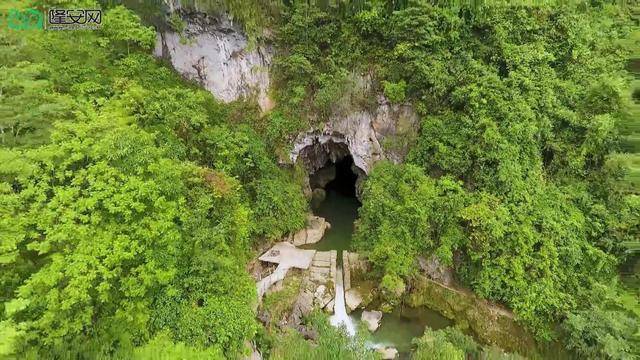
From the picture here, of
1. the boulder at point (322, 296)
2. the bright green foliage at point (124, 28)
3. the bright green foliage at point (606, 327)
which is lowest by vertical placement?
the boulder at point (322, 296)

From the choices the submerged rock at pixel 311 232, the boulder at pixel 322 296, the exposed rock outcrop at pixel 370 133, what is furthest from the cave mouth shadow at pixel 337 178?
the boulder at pixel 322 296

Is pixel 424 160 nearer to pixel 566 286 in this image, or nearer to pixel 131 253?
pixel 566 286

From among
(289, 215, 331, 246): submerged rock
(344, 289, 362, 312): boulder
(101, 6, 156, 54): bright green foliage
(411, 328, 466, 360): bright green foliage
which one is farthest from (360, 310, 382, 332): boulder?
(101, 6, 156, 54): bright green foliage

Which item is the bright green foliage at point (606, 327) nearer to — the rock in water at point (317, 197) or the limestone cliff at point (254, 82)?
the limestone cliff at point (254, 82)

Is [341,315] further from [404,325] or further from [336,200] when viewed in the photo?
[336,200]

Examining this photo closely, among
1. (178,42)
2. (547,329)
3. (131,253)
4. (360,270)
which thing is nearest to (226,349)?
(131,253)

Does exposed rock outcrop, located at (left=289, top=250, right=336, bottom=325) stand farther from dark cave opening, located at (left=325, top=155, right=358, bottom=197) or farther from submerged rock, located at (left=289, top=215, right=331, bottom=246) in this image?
dark cave opening, located at (left=325, top=155, right=358, bottom=197)
